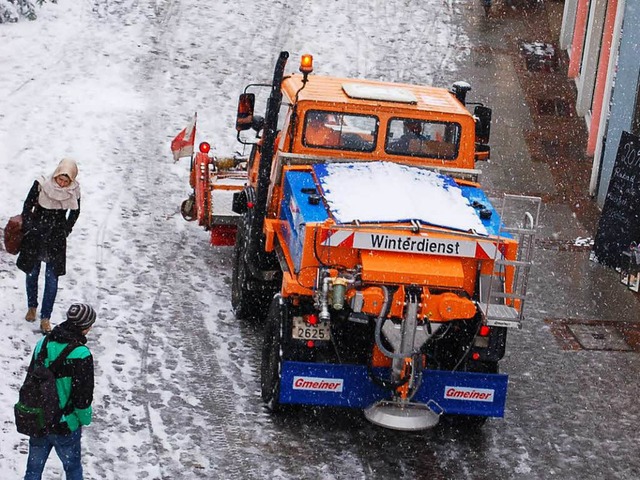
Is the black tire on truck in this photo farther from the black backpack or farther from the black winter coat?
the black backpack

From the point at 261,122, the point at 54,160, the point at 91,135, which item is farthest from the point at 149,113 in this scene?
the point at 261,122

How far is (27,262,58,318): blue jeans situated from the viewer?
11.2 meters

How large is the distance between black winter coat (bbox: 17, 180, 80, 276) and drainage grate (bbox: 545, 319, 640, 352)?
5.37m

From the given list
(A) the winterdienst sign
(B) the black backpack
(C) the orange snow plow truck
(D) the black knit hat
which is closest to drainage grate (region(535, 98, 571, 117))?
(A) the winterdienst sign

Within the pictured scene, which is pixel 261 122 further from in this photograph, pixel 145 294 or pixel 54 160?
pixel 54 160

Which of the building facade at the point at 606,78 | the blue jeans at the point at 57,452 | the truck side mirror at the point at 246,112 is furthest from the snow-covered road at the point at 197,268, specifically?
the truck side mirror at the point at 246,112

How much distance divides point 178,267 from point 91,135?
488 centimetres

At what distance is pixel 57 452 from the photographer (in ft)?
26.0

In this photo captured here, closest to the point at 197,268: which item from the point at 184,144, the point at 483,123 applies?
the point at 184,144

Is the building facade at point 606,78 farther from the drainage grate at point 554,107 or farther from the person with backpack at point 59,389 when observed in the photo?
the person with backpack at point 59,389

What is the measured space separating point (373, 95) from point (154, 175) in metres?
6.24

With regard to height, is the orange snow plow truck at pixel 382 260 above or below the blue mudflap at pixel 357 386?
above

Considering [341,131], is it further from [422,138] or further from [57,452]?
→ [57,452]

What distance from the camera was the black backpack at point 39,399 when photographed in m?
7.61
